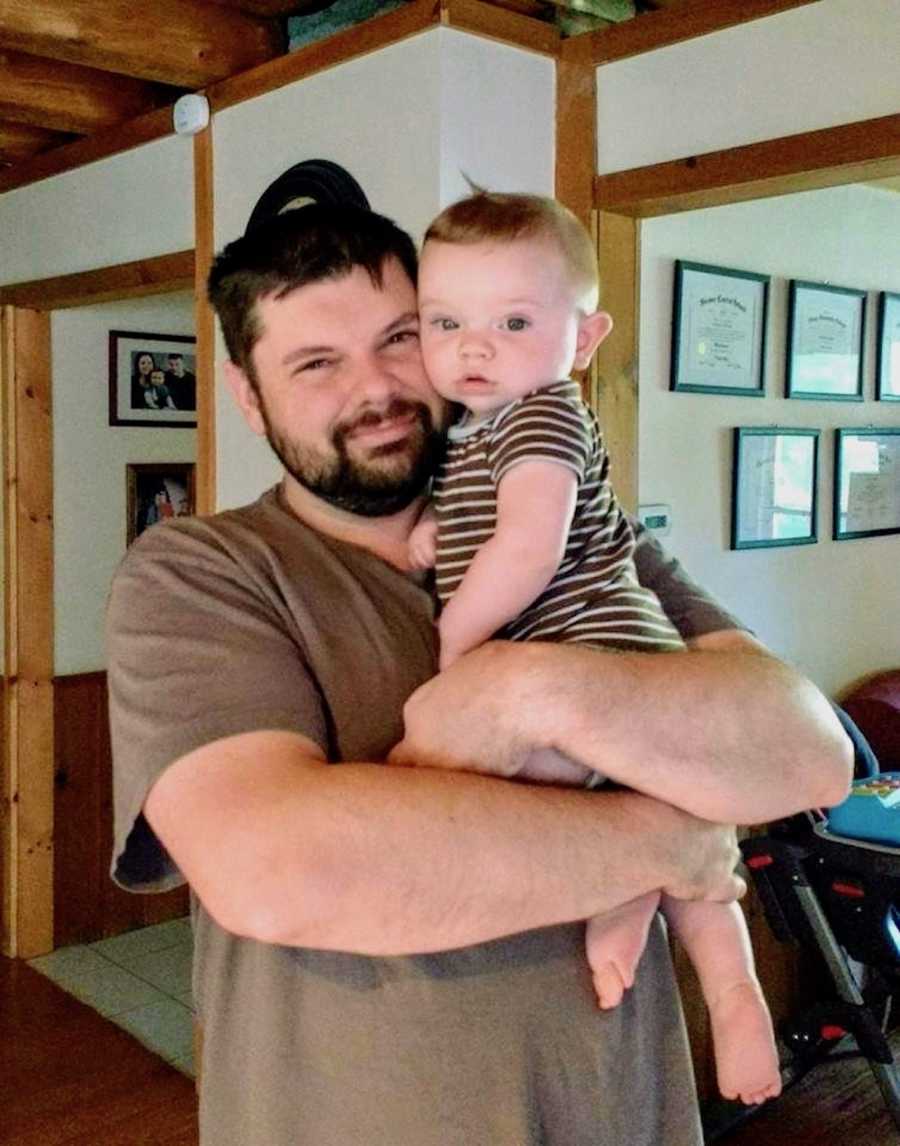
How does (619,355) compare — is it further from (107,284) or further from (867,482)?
(107,284)

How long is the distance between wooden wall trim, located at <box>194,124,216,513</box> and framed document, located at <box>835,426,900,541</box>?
1.86 meters

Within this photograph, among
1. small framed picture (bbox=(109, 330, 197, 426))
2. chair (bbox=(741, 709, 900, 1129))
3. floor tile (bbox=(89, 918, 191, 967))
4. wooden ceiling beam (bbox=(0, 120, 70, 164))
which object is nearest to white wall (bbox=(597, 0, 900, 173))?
chair (bbox=(741, 709, 900, 1129))

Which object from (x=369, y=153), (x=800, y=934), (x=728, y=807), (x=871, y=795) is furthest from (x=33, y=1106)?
(x=728, y=807)

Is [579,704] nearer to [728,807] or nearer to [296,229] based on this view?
[728,807]

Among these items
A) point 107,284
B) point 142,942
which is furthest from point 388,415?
point 142,942

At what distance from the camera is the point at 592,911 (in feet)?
3.58

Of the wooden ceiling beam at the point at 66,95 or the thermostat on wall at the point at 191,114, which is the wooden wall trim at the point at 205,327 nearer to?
the thermostat on wall at the point at 191,114

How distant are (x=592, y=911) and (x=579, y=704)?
18 cm

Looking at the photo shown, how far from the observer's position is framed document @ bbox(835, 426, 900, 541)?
374 centimetres

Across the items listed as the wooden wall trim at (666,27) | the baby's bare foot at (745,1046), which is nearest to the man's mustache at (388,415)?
the baby's bare foot at (745,1046)

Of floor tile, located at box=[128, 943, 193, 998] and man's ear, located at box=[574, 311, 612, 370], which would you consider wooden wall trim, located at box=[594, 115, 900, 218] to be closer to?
man's ear, located at box=[574, 311, 612, 370]

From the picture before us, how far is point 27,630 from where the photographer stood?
4148mm

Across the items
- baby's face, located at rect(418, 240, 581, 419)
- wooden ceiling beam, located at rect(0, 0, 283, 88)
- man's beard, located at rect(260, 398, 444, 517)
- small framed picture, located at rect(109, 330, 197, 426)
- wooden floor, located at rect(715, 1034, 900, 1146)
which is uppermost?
wooden ceiling beam, located at rect(0, 0, 283, 88)

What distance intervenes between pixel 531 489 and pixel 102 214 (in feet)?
8.88
